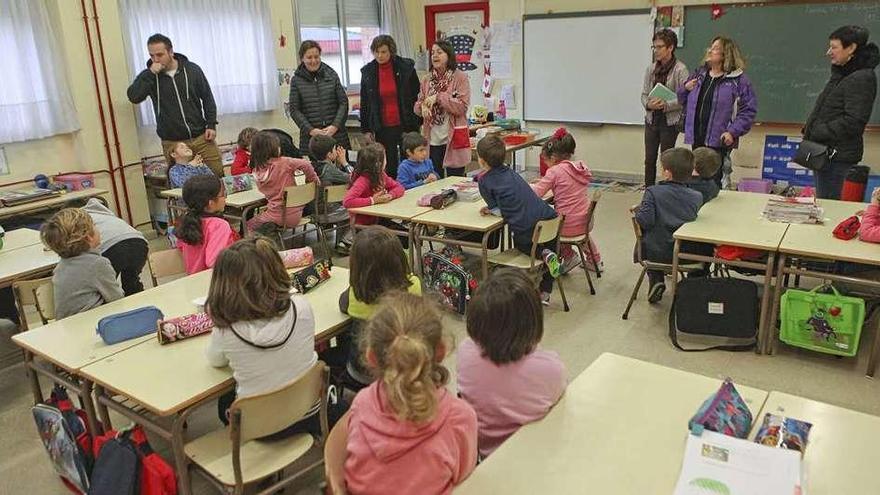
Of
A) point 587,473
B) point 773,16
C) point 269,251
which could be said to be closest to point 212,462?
point 269,251

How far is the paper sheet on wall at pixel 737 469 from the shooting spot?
138 cm

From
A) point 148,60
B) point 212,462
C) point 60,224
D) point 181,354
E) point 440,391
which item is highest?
point 148,60

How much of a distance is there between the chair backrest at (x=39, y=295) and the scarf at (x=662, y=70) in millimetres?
4781

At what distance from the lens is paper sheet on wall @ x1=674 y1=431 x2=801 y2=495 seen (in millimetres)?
1385

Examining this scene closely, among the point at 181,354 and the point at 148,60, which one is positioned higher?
the point at 148,60

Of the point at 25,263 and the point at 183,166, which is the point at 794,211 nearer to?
the point at 25,263

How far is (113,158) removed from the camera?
582cm

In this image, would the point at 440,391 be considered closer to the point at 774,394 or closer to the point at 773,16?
the point at 774,394

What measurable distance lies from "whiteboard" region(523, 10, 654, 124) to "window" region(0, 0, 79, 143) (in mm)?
4784

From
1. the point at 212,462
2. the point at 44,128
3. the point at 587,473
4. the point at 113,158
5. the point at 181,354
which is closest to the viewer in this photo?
the point at 587,473

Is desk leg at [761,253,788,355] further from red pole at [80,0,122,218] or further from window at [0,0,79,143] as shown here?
window at [0,0,79,143]

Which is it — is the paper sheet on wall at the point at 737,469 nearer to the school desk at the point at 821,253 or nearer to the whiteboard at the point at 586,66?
the school desk at the point at 821,253

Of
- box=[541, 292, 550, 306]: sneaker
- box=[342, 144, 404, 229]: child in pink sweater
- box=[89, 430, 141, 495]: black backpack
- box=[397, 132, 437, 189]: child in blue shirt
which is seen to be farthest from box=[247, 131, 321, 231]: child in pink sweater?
box=[89, 430, 141, 495]: black backpack

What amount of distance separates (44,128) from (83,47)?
0.74 metres
